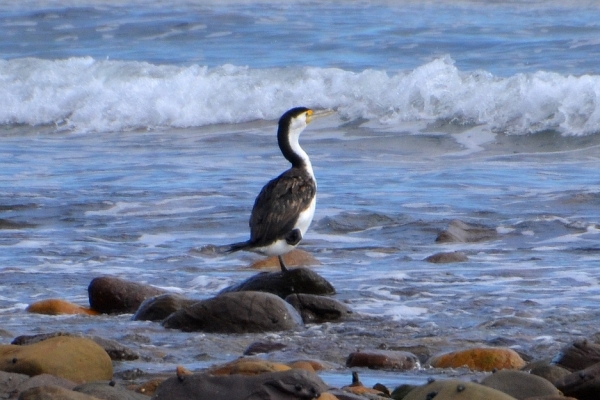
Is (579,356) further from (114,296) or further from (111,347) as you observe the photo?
(114,296)

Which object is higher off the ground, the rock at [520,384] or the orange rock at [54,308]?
the rock at [520,384]

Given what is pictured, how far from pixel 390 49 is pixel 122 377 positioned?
15821 millimetres

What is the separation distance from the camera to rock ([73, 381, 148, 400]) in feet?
13.2

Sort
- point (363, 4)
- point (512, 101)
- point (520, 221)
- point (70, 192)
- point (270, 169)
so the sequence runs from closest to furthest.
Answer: point (520, 221)
point (70, 192)
point (270, 169)
point (512, 101)
point (363, 4)

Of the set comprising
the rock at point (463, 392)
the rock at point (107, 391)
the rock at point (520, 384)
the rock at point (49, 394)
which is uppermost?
the rock at point (49, 394)

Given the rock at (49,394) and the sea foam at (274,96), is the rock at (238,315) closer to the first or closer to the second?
the rock at (49,394)

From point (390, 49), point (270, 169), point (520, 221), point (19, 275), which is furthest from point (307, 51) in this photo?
point (19, 275)

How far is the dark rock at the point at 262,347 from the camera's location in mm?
5484

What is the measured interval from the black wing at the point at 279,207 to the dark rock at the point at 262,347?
1.71 m

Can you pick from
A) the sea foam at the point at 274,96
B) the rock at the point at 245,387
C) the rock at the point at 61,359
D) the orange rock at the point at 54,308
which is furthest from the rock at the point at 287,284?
the sea foam at the point at 274,96

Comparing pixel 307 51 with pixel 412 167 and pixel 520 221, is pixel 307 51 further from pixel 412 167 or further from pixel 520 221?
pixel 520 221

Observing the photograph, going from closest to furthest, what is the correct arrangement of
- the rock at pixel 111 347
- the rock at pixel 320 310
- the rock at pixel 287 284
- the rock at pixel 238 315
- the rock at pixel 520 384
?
the rock at pixel 520 384 < the rock at pixel 111 347 < the rock at pixel 238 315 < the rock at pixel 320 310 < the rock at pixel 287 284

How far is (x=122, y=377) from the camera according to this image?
16.1 ft

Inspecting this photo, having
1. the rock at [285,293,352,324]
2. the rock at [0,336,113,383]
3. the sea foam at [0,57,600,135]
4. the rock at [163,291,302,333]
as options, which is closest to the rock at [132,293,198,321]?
the rock at [163,291,302,333]
